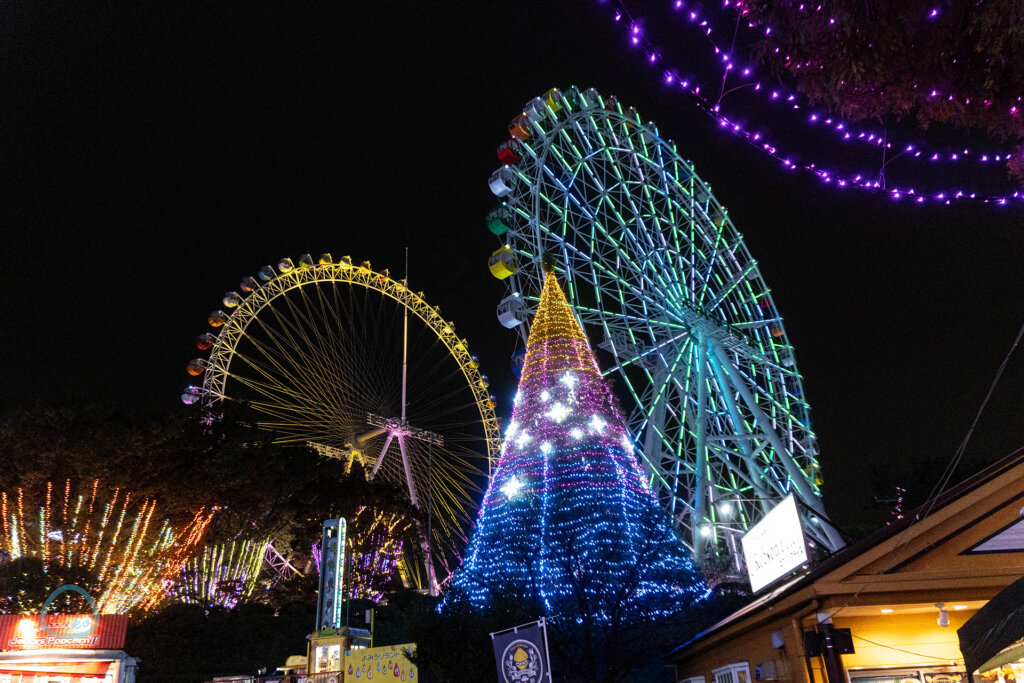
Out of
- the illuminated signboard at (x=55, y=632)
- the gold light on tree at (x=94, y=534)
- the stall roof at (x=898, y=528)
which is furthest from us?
the gold light on tree at (x=94, y=534)

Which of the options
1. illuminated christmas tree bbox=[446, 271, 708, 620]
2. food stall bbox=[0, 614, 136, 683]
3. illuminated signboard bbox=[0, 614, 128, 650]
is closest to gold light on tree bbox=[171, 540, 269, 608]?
food stall bbox=[0, 614, 136, 683]

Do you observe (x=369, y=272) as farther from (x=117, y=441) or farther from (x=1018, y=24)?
(x=1018, y=24)

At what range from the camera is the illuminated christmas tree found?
1309 cm

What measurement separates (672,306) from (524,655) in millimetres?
17044

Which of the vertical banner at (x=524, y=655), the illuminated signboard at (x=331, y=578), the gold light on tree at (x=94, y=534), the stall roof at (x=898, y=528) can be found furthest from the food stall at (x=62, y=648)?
the stall roof at (x=898, y=528)

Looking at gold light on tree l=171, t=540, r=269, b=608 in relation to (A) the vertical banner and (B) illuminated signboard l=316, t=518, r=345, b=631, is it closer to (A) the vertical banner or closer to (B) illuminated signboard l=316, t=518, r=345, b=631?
(B) illuminated signboard l=316, t=518, r=345, b=631

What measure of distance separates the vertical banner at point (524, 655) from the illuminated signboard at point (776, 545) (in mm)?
3179

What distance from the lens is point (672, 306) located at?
24.2 metres

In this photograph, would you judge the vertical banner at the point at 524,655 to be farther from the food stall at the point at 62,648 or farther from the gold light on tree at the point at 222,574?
the gold light on tree at the point at 222,574

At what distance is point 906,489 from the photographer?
41.7 metres

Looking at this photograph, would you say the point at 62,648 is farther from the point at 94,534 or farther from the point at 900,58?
the point at 900,58

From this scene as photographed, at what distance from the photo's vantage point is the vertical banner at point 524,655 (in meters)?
8.43

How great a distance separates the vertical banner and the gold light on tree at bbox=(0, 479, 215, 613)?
1465cm

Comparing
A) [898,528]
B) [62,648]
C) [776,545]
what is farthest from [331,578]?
[898,528]
